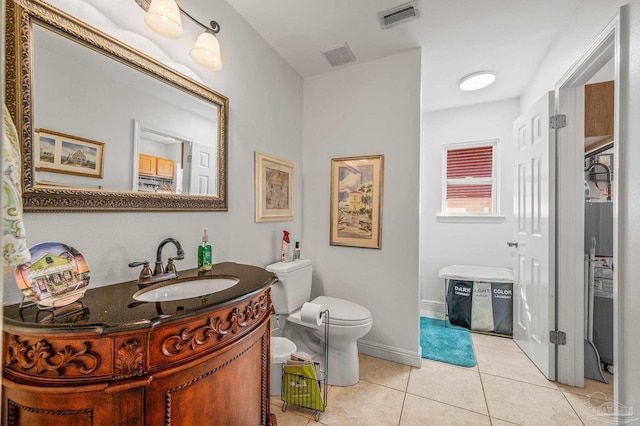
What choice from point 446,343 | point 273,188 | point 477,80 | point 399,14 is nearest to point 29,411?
point 273,188

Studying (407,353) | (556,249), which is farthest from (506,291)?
(407,353)

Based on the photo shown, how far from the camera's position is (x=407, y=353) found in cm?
219

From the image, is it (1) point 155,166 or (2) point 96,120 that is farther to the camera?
(1) point 155,166

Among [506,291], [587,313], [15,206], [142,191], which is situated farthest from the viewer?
[506,291]

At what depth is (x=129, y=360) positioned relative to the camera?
77 centimetres

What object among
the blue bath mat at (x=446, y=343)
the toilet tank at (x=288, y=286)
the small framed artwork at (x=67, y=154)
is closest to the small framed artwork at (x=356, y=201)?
the toilet tank at (x=288, y=286)

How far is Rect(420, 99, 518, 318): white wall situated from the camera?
3.04 m

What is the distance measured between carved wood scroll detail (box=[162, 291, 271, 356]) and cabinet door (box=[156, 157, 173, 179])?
0.80 metres

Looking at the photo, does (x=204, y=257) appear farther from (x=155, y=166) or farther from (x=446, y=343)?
(x=446, y=343)

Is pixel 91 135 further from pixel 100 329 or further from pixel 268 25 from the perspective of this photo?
pixel 268 25

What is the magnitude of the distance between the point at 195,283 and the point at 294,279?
2.78 feet

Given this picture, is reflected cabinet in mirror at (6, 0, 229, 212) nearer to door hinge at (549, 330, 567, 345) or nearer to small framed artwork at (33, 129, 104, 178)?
small framed artwork at (33, 129, 104, 178)

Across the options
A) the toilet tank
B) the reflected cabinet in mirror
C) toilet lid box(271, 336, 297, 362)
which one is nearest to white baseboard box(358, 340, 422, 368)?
the toilet tank

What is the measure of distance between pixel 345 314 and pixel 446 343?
1.28 metres
